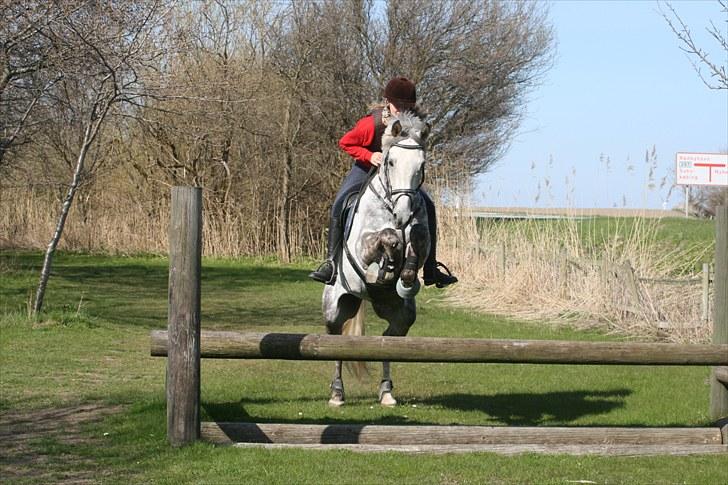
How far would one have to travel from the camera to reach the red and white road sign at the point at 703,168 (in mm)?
14180

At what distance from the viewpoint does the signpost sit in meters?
14.2

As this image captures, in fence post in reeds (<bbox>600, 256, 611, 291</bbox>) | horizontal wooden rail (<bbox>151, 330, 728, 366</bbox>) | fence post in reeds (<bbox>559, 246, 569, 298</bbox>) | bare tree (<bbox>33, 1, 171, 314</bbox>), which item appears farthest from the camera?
fence post in reeds (<bbox>559, 246, 569, 298</bbox>)

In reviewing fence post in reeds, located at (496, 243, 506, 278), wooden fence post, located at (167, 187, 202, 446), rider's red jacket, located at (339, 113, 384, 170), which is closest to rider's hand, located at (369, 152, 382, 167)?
rider's red jacket, located at (339, 113, 384, 170)

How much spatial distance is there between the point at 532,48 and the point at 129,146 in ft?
45.4

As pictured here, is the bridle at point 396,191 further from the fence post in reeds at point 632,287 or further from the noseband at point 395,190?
the fence post in reeds at point 632,287

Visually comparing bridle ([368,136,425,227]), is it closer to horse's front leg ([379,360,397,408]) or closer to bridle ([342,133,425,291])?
bridle ([342,133,425,291])

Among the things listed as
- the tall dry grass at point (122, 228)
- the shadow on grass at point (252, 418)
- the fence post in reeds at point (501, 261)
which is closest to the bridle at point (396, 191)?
the shadow on grass at point (252, 418)

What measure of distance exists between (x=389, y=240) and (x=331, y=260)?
1116mm

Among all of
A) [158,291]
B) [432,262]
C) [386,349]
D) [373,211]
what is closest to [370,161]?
[373,211]

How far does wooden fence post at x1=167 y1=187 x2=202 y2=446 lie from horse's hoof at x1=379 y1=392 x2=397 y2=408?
2.84 metres

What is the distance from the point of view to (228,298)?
20.7 m

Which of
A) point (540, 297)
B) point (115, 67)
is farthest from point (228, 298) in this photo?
point (115, 67)

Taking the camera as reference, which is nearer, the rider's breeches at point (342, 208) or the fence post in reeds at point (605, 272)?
the rider's breeches at point (342, 208)

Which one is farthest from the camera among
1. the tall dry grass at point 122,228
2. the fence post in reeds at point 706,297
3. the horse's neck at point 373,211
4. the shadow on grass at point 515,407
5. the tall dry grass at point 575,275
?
the tall dry grass at point 122,228
